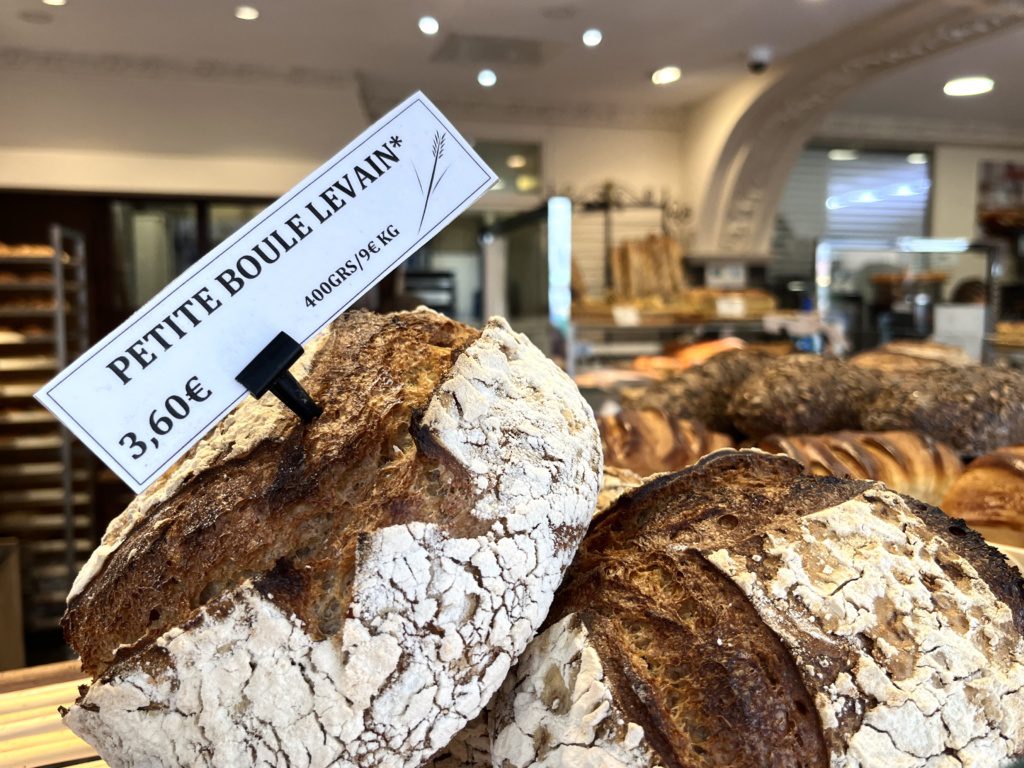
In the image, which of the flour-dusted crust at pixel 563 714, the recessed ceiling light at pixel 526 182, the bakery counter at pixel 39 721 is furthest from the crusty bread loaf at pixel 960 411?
the recessed ceiling light at pixel 526 182

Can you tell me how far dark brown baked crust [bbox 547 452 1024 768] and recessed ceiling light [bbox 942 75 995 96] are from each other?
5950mm

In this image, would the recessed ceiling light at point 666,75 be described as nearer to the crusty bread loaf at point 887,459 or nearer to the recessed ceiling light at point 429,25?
the recessed ceiling light at point 429,25

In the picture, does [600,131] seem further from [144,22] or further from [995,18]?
[144,22]

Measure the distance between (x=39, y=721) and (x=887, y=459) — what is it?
63.0 inches

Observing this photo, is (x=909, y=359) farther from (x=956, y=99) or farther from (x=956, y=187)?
(x=956, y=187)

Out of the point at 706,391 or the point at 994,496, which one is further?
the point at 706,391

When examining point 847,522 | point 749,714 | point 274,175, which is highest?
point 274,175

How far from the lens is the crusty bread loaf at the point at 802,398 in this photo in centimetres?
196

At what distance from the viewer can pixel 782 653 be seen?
763 mm

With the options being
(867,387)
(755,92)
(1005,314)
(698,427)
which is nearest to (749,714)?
(698,427)

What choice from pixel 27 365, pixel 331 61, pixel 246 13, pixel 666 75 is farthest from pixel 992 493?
pixel 331 61

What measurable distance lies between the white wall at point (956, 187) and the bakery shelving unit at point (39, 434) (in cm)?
737

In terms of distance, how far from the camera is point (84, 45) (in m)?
4.62

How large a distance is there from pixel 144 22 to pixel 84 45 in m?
0.71
